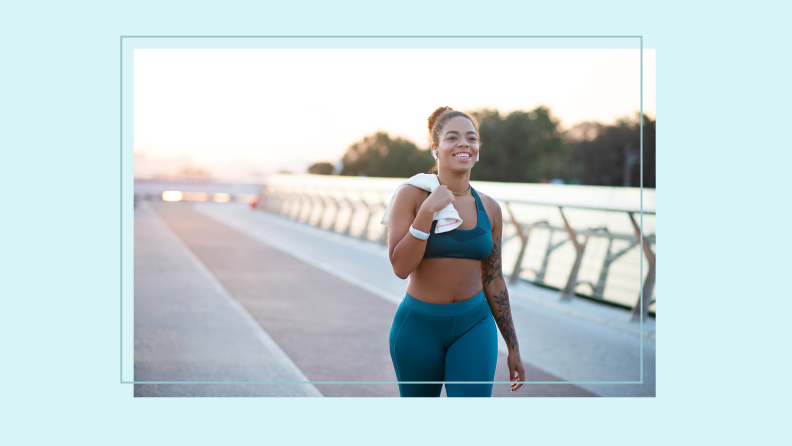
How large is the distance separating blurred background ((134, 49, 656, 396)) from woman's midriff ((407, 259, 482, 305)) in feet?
4.23

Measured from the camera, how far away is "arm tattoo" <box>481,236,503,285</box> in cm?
260

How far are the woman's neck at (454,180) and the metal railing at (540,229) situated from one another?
1446 millimetres

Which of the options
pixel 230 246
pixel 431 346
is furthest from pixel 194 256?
pixel 431 346

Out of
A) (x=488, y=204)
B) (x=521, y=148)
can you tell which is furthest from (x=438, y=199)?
(x=521, y=148)

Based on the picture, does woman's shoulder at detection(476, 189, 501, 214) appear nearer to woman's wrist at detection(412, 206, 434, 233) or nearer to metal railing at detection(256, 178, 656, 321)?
woman's wrist at detection(412, 206, 434, 233)

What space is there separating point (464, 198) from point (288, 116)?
7.92ft

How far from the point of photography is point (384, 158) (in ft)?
15.5

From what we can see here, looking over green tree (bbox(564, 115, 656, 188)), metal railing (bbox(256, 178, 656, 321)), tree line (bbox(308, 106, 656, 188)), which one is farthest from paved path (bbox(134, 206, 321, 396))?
green tree (bbox(564, 115, 656, 188))

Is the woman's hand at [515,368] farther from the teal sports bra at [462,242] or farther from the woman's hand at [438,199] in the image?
the woman's hand at [438,199]

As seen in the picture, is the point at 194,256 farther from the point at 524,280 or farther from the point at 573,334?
the point at 573,334

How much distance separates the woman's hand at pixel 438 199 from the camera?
2.27 metres

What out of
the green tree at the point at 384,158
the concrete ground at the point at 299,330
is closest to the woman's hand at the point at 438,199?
the green tree at the point at 384,158

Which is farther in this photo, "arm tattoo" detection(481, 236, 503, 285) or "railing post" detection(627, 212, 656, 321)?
"railing post" detection(627, 212, 656, 321)
